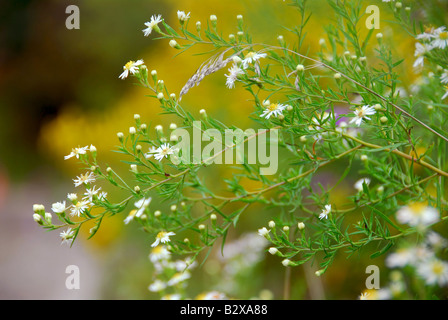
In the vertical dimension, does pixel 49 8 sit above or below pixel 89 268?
above

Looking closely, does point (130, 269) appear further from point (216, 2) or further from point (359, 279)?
point (216, 2)

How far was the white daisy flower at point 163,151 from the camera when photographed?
1118 mm

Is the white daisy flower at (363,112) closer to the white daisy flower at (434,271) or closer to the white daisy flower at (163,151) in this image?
the white daisy flower at (434,271)

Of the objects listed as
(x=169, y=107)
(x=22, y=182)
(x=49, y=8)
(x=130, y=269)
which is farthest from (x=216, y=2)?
(x=22, y=182)

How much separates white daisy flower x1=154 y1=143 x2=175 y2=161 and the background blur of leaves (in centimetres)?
109

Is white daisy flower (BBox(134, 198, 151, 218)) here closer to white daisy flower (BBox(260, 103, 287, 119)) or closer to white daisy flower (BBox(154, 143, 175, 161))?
white daisy flower (BBox(154, 143, 175, 161))

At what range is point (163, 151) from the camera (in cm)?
113

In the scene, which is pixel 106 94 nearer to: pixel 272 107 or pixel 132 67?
pixel 132 67

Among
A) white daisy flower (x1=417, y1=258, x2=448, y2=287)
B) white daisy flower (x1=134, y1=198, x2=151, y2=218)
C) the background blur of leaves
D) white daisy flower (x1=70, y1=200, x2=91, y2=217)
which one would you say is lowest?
white daisy flower (x1=417, y1=258, x2=448, y2=287)

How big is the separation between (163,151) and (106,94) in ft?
14.7

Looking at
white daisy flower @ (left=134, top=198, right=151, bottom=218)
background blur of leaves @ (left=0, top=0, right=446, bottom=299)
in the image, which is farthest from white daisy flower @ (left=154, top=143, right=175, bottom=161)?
background blur of leaves @ (left=0, top=0, right=446, bottom=299)

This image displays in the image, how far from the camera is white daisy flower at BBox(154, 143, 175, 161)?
1.12 metres
